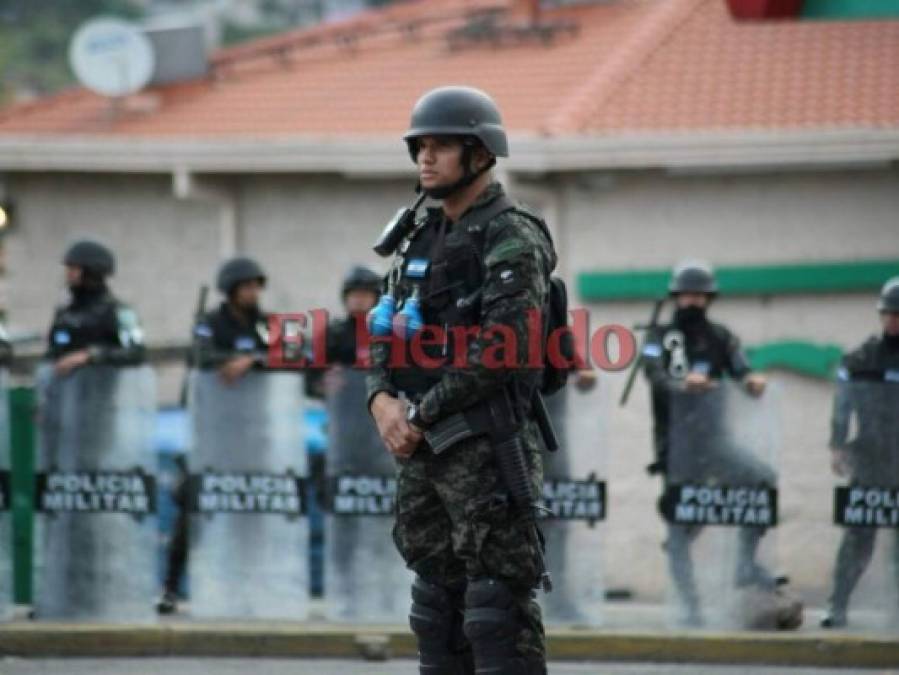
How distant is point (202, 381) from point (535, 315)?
3.72 metres

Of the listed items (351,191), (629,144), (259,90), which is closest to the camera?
(629,144)

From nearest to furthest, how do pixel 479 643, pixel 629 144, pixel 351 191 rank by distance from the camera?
pixel 479 643
pixel 629 144
pixel 351 191

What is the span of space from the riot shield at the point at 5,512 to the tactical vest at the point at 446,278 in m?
3.65

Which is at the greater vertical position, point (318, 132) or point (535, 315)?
point (318, 132)

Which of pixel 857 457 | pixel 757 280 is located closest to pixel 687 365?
pixel 857 457

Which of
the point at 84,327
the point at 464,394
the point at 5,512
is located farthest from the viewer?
the point at 84,327

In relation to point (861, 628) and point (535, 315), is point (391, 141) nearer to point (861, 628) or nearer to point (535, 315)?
point (861, 628)

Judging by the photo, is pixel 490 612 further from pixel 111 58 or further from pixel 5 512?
pixel 111 58

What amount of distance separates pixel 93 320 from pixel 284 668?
2.27 meters

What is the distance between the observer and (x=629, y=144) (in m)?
14.2

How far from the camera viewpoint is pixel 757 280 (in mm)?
14383

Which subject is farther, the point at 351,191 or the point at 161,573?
the point at 351,191

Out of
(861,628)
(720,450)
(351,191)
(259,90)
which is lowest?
(861,628)

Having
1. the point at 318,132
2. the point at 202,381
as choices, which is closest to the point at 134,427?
the point at 202,381
